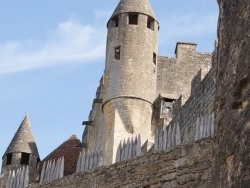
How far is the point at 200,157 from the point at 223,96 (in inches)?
218

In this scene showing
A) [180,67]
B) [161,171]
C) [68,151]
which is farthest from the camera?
[68,151]

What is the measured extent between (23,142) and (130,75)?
3653mm

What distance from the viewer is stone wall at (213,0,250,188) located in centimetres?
363

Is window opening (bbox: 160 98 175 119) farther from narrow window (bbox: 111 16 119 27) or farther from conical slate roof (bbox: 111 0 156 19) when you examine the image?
narrow window (bbox: 111 16 119 27)

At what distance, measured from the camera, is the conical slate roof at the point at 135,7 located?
21.6 meters

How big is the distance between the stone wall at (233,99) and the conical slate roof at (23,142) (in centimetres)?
1755

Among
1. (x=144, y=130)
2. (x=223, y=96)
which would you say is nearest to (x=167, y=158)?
(x=223, y=96)

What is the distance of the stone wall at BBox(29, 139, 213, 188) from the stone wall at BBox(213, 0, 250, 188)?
5066 millimetres

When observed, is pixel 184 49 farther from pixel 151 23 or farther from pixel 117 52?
pixel 117 52

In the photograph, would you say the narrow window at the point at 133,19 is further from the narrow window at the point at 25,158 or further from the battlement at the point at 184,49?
the narrow window at the point at 25,158

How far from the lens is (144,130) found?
68.3 ft

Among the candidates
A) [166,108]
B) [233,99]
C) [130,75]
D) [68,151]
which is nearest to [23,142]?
[68,151]

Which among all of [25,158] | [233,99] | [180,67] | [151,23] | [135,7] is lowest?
[25,158]

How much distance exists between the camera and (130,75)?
20859mm
